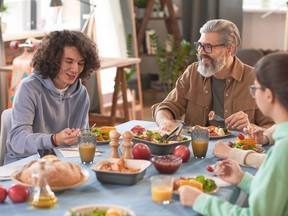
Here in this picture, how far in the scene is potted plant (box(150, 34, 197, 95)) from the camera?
634cm

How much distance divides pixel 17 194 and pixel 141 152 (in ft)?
2.06

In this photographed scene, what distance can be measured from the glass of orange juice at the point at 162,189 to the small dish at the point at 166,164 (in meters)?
0.28

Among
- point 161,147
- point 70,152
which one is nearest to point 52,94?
point 70,152

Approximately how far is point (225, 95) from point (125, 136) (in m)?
1.09

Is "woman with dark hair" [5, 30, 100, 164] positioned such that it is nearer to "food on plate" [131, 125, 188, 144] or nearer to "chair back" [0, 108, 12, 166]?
"chair back" [0, 108, 12, 166]

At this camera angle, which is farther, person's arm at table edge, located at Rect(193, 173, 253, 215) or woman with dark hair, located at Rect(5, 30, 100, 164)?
woman with dark hair, located at Rect(5, 30, 100, 164)

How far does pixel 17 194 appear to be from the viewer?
74.5 inches

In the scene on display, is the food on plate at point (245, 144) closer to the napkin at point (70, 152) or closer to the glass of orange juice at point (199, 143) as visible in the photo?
the glass of orange juice at point (199, 143)

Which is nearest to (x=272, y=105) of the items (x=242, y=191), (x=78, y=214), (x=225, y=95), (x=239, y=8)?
(x=242, y=191)

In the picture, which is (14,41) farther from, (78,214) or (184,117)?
(78,214)

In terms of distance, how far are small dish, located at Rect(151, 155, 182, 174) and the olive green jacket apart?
1025 millimetres

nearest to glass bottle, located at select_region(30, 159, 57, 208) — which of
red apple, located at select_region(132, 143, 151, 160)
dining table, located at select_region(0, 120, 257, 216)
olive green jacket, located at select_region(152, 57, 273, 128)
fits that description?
dining table, located at select_region(0, 120, 257, 216)

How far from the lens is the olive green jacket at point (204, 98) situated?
3.23m

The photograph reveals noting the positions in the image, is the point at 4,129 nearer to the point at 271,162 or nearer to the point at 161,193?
the point at 161,193
